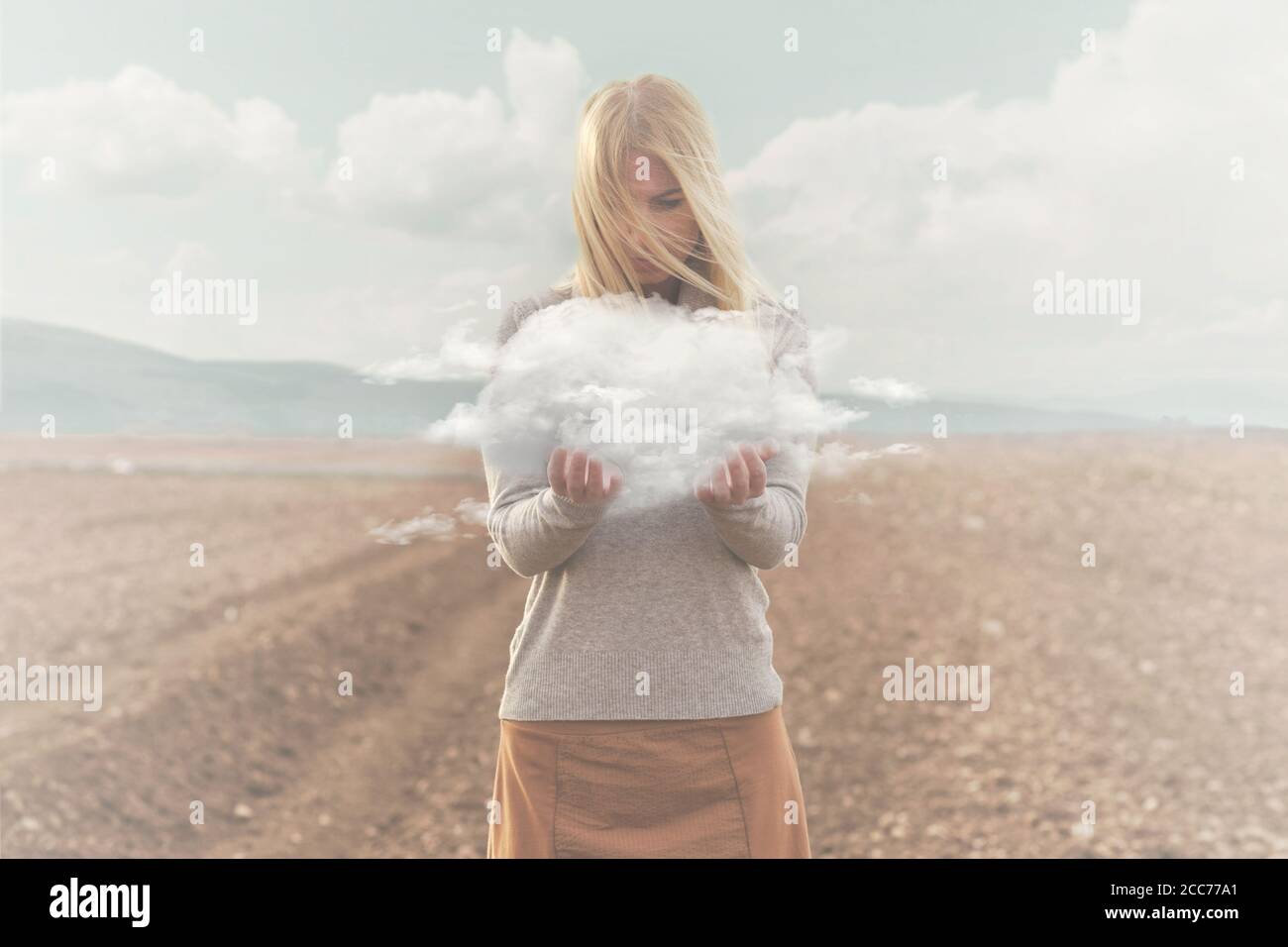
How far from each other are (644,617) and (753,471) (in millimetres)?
253

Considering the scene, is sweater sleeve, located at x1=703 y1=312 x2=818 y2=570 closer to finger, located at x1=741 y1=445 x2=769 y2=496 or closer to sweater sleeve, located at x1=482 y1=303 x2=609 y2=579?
finger, located at x1=741 y1=445 x2=769 y2=496

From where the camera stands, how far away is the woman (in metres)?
1.33

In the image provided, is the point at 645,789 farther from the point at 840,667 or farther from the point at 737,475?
the point at 840,667

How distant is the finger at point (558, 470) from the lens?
3.91 feet

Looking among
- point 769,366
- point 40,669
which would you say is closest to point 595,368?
point 769,366

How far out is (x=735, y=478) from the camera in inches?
47.6

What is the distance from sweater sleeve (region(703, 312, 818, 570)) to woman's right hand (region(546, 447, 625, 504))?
5.1 inches

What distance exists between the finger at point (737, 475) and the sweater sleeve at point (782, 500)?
0.01m

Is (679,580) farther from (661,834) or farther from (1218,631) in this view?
(1218,631)

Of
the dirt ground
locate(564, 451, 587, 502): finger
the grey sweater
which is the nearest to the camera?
locate(564, 451, 587, 502): finger

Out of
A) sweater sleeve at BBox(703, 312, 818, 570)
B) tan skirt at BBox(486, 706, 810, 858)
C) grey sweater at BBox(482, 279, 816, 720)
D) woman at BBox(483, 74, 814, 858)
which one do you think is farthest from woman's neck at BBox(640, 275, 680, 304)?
tan skirt at BBox(486, 706, 810, 858)

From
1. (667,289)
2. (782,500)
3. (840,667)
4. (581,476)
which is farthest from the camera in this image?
(840,667)

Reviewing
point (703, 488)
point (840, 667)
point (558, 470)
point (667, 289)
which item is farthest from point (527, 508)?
point (840, 667)

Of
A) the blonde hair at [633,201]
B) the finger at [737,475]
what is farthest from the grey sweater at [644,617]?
the blonde hair at [633,201]
